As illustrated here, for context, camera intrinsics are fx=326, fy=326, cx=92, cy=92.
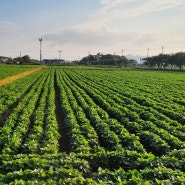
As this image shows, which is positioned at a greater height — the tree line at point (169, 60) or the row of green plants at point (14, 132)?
the tree line at point (169, 60)

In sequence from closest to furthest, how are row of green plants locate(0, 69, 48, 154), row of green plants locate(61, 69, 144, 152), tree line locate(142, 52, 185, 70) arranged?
row of green plants locate(0, 69, 48, 154), row of green plants locate(61, 69, 144, 152), tree line locate(142, 52, 185, 70)

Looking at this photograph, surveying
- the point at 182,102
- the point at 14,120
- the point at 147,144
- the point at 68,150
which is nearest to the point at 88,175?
the point at 68,150

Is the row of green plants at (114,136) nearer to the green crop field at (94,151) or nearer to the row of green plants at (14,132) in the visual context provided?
the green crop field at (94,151)

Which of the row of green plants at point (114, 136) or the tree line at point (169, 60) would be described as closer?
the row of green plants at point (114, 136)

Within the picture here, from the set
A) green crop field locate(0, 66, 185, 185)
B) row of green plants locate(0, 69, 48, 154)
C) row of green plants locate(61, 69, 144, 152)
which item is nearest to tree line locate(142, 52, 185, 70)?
green crop field locate(0, 66, 185, 185)

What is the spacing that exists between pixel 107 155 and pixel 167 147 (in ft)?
7.81

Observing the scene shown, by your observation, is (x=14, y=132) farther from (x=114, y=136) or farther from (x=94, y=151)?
(x=114, y=136)

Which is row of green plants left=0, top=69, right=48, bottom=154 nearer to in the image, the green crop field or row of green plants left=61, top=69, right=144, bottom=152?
the green crop field

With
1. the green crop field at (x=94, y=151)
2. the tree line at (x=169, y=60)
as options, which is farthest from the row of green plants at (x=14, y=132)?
the tree line at (x=169, y=60)

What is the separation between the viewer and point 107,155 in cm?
928

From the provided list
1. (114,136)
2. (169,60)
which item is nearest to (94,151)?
(114,136)

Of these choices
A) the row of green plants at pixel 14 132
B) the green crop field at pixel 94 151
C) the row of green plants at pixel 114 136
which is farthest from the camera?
the row of green plants at pixel 114 136

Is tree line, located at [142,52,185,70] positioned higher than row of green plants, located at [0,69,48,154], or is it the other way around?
tree line, located at [142,52,185,70]

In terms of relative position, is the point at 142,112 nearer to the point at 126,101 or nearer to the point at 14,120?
the point at 126,101
